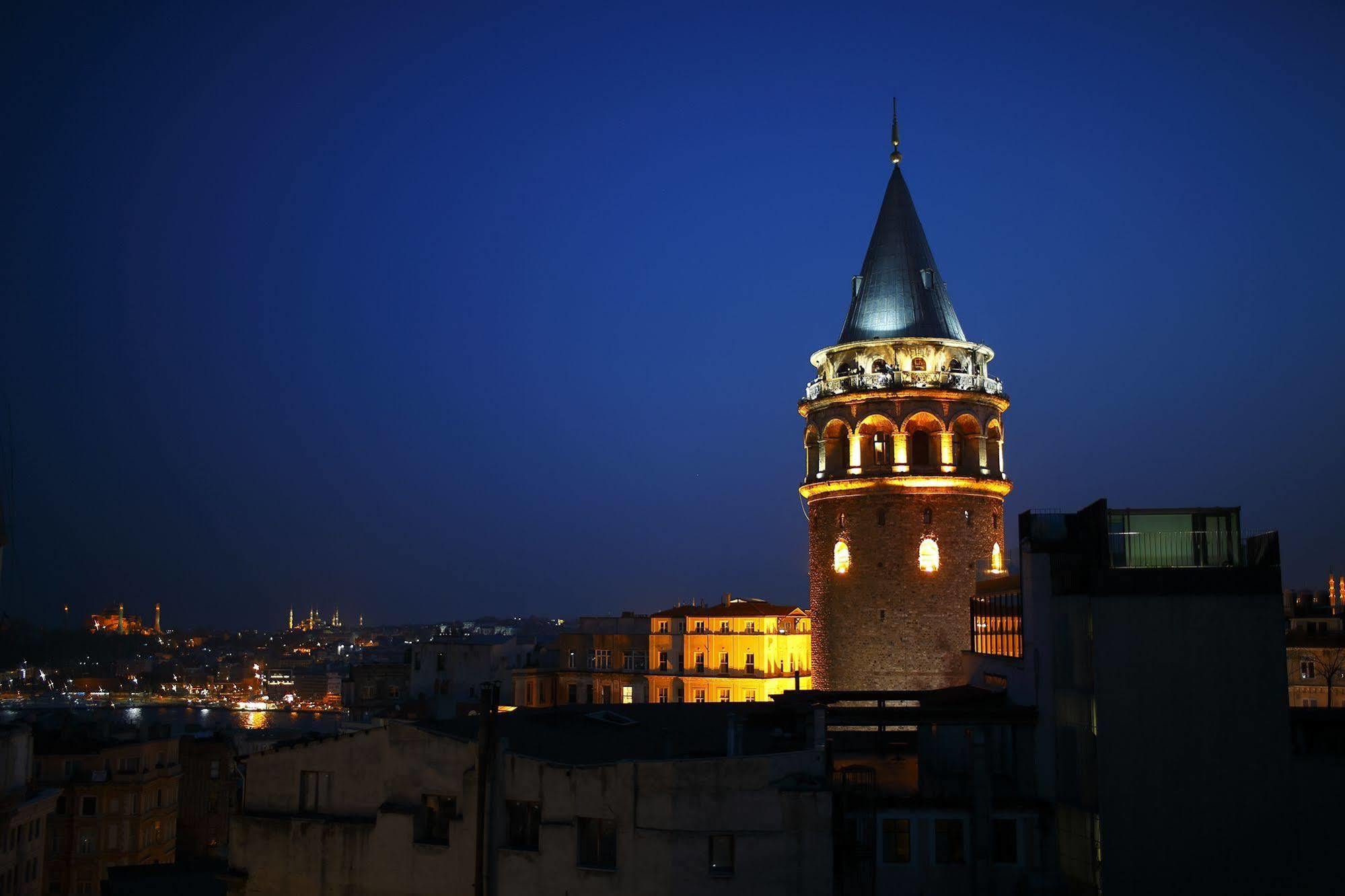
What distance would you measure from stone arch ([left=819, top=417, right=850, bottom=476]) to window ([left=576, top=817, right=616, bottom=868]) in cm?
2043

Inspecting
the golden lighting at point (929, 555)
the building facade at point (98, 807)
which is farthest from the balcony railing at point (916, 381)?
the building facade at point (98, 807)

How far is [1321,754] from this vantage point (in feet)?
82.7

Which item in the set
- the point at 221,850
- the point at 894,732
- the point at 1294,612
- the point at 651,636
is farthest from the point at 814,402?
the point at 1294,612

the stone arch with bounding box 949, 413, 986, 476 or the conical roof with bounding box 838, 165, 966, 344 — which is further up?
the conical roof with bounding box 838, 165, 966, 344

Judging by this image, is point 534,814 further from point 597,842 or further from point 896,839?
point 896,839

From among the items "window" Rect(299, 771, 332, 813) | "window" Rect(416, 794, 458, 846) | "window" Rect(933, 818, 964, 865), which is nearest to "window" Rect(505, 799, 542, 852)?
"window" Rect(416, 794, 458, 846)

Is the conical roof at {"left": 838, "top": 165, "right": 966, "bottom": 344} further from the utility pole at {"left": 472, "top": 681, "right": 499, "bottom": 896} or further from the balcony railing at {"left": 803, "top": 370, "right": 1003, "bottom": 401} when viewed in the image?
the utility pole at {"left": 472, "top": 681, "right": 499, "bottom": 896}

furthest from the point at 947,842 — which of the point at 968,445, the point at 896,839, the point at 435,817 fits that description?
the point at 968,445

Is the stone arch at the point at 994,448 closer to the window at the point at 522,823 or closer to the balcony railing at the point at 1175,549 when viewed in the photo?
the balcony railing at the point at 1175,549

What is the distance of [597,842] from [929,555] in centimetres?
1976

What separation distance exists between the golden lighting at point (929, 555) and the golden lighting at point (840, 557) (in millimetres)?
2568

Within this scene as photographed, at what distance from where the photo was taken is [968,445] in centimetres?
4203

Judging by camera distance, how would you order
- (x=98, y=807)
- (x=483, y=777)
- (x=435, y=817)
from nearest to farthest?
1. (x=483, y=777)
2. (x=435, y=817)
3. (x=98, y=807)

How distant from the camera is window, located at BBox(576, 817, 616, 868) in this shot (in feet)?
80.8
